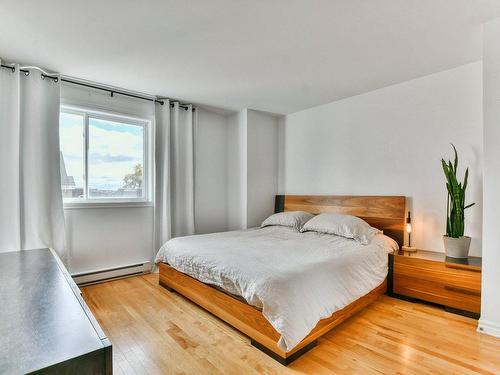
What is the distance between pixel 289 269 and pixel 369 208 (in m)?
1.89

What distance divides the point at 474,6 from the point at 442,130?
1325mm

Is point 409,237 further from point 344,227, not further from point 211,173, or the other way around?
point 211,173

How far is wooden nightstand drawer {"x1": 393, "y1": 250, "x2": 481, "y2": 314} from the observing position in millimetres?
2359

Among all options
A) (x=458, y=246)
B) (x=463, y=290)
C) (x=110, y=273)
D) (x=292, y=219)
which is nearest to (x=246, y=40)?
(x=292, y=219)

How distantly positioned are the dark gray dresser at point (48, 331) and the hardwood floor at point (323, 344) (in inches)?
31.3

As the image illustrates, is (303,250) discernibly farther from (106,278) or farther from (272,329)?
(106,278)

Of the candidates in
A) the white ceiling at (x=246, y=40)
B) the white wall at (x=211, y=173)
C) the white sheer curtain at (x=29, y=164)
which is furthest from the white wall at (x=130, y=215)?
the white ceiling at (x=246, y=40)

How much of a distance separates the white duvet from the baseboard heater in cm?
79

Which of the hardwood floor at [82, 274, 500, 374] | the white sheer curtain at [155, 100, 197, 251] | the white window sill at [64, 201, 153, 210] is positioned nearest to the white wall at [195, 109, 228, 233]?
the white sheer curtain at [155, 100, 197, 251]

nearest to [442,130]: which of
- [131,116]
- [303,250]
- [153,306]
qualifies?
[303,250]

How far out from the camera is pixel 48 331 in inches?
36.0

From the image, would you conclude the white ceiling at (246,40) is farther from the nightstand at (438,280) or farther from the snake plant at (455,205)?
the nightstand at (438,280)

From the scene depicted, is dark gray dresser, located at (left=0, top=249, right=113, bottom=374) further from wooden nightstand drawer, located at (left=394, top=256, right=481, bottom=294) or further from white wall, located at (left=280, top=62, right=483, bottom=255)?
white wall, located at (left=280, top=62, right=483, bottom=255)

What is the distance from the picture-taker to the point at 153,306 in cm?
264
